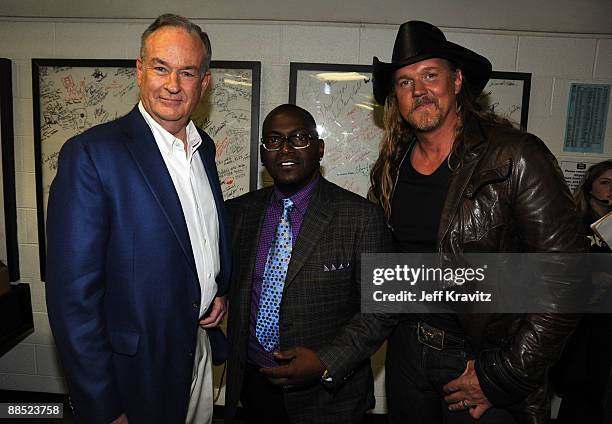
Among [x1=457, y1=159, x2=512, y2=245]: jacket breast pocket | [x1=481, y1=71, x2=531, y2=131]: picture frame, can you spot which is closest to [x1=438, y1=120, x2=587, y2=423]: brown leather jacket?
[x1=457, y1=159, x2=512, y2=245]: jacket breast pocket

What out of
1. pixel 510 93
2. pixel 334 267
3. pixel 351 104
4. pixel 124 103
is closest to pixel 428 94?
pixel 334 267

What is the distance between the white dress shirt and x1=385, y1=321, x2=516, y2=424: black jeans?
79 cm

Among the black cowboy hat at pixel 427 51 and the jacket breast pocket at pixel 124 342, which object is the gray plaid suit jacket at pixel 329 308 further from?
the black cowboy hat at pixel 427 51

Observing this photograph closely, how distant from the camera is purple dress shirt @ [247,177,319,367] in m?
1.56

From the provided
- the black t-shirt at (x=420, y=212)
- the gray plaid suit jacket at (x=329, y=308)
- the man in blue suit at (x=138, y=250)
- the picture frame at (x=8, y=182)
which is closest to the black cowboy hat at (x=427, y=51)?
the black t-shirt at (x=420, y=212)

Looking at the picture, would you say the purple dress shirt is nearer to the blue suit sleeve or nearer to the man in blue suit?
the man in blue suit

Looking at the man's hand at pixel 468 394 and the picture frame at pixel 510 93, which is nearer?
the man's hand at pixel 468 394

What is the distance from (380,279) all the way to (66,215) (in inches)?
42.3

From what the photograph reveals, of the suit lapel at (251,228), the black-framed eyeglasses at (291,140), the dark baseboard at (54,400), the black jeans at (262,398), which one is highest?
the black-framed eyeglasses at (291,140)

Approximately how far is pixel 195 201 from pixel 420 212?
842 mm

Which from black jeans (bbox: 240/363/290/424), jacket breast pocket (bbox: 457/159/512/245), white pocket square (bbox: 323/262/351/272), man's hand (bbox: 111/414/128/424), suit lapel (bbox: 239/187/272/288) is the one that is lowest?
black jeans (bbox: 240/363/290/424)

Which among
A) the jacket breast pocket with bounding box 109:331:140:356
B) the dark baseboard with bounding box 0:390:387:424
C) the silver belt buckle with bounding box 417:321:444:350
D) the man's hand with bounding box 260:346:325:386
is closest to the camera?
the jacket breast pocket with bounding box 109:331:140:356

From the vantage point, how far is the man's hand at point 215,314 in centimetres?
154

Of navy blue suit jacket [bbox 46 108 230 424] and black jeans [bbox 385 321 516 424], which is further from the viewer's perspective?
black jeans [bbox 385 321 516 424]
